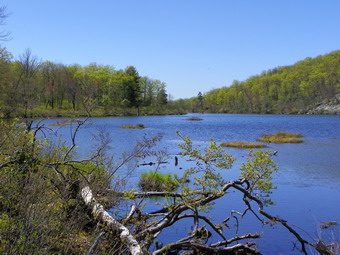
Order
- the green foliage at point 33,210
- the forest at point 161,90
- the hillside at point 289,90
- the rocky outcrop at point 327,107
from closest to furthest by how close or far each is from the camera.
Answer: the green foliage at point 33,210 < the forest at point 161,90 < the rocky outcrop at point 327,107 < the hillside at point 289,90

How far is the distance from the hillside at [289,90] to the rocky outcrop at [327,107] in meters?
1.91

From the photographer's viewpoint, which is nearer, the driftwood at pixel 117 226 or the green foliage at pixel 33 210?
the green foliage at pixel 33 210

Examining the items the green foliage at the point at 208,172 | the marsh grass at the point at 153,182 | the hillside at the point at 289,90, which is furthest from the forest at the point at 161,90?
the green foliage at the point at 208,172

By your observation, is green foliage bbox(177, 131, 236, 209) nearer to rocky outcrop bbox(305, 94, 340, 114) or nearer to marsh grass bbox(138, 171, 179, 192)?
marsh grass bbox(138, 171, 179, 192)

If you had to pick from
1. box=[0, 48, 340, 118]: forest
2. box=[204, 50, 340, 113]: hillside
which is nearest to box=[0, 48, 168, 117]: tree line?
box=[0, 48, 340, 118]: forest

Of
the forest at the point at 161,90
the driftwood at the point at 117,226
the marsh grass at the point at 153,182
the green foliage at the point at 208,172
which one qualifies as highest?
the forest at the point at 161,90

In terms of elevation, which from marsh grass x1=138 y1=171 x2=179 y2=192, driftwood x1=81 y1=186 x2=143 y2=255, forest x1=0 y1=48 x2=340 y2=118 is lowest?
marsh grass x1=138 y1=171 x2=179 y2=192

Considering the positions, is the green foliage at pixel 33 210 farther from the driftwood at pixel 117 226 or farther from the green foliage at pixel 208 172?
the green foliage at pixel 208 172

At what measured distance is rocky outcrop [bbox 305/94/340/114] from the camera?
12500 cm

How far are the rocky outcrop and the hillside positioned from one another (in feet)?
6.26

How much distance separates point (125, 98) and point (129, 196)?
8876 cm

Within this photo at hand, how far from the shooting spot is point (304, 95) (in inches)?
5586

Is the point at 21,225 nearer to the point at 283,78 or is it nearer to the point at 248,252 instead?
the point at 248,252

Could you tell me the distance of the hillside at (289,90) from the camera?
139 m
